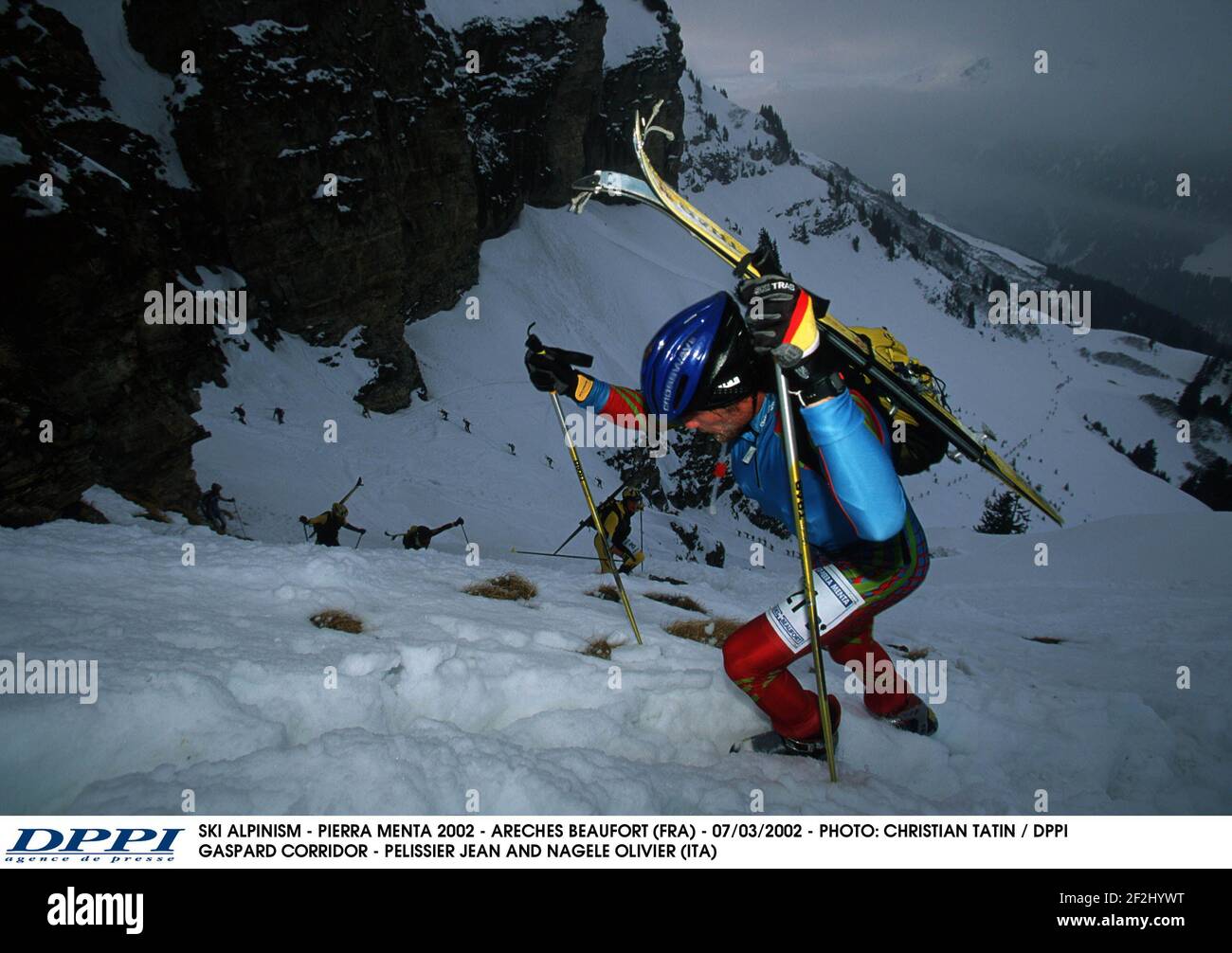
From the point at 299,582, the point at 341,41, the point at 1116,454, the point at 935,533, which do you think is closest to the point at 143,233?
the point at 299,582

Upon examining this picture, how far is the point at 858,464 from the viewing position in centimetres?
310

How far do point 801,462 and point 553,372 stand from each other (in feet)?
8.11

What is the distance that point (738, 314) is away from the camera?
376 centimetres

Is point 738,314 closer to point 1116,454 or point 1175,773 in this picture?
point 1175,773

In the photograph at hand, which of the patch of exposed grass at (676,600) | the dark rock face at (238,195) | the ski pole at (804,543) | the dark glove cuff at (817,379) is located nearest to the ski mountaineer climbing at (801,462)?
the dark glove cuff at (817,379)

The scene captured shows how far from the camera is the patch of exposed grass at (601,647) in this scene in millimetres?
4773

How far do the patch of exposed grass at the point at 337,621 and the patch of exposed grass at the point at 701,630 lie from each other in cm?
280

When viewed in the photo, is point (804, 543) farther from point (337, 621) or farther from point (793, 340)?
point (337, 621)

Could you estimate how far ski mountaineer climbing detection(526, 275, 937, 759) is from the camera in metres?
3.10

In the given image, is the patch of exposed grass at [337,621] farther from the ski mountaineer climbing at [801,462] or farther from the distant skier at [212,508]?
the distant skier at [212,508]

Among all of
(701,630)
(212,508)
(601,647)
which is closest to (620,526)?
(701,630)

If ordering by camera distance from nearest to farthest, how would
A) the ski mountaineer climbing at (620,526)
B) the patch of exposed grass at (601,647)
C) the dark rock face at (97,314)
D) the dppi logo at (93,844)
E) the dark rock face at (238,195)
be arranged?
1. the dppi logo at (93,844)
2. the patch of exposed grass at (601,647)
3. the ski mountaineer climbing at (620,526)
4. the dark rock face at (97,314)
5. the dark rock face at (238,195)

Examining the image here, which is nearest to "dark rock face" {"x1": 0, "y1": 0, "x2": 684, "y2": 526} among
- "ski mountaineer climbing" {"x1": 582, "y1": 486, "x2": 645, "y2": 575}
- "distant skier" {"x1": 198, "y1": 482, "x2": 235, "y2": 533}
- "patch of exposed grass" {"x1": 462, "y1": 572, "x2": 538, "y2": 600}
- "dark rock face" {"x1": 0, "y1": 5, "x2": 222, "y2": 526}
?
"dark rock face" {"x1": 0, "y1": 5, "x2": 222, "y2": 526}
